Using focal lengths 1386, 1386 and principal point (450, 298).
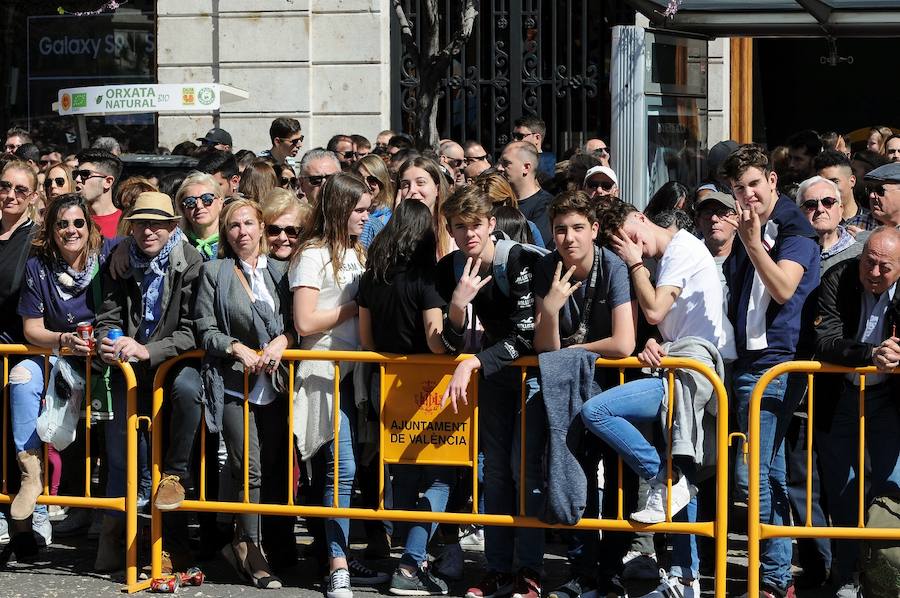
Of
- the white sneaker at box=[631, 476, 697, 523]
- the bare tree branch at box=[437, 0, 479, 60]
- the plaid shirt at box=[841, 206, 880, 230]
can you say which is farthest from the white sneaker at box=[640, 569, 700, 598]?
the bare tree branch at box=[437, 0, 479, 60]

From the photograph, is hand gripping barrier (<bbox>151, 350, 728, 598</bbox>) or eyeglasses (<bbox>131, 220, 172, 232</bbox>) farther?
eyeglasses (<bbox>131, 220, 172, 232</bbox>)

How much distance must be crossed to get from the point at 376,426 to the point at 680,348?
1.57 metres

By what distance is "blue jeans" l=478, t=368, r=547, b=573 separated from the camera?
6676mm

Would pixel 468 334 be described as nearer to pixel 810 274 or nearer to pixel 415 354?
pixel 415 354

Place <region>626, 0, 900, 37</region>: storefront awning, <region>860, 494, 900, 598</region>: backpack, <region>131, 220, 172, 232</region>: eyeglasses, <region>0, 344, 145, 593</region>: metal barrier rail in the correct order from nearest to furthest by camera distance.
Result: 1. <region>860, 494, 900, 598</region>: backpack
2. <region>0, 344, 145, 593</region>: metal barrier rail
3. <region>131, 220, 172, 232</region>: eyeglasses
4. <region>626, 0, 900, 37</region>: storefront awning

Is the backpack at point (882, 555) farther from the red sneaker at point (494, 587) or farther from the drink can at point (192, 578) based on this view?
the drink can at point (192, 578)

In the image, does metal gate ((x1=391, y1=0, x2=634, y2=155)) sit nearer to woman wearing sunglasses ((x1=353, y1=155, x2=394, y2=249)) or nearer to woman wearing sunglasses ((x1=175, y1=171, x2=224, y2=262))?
woman wearing sunglasses ((x1=353, y1=155, x2=394, y2=249))

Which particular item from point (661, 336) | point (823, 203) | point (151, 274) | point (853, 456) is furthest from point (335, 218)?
point (853, 456)

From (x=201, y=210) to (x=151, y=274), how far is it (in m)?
0.80

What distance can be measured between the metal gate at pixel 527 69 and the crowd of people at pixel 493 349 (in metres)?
7.85

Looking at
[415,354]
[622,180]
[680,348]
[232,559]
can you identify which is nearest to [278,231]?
[415,354]

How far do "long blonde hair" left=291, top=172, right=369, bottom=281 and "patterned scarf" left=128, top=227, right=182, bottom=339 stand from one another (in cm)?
75

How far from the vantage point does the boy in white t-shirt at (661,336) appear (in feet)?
21.2

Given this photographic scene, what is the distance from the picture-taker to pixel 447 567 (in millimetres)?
7258
